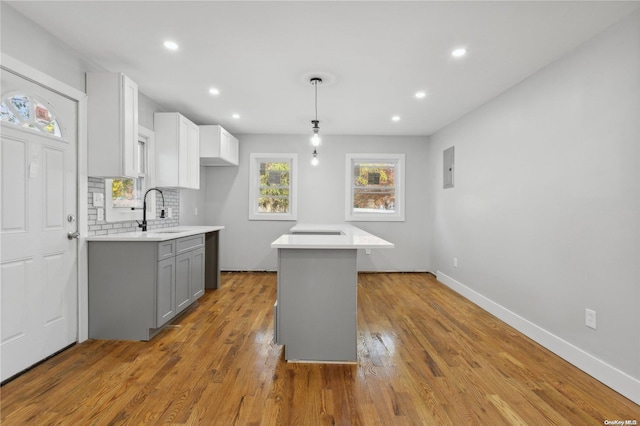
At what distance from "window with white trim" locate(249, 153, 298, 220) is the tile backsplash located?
1401 millimetres

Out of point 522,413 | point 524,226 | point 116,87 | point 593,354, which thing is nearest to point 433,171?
point 524,226

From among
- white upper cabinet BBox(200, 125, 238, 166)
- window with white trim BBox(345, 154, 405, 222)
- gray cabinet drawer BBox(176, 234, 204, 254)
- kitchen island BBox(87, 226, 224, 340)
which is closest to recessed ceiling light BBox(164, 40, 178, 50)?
kitchen island BBox(87, 226, 224, 340)

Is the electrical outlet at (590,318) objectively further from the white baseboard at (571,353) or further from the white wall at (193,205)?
the white wall at (193,205)

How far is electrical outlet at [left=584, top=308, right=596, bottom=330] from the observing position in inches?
91.4

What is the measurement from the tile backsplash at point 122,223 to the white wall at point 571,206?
13.5 feet

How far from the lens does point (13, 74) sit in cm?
215

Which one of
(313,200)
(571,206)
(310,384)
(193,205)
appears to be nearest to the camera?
(310,384)

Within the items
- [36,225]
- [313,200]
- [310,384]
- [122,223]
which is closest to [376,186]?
[313,200]

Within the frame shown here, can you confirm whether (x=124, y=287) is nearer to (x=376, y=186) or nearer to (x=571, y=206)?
(x=571, y=206)

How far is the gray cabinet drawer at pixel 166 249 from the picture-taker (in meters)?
2.86

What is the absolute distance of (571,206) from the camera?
8.37 ft

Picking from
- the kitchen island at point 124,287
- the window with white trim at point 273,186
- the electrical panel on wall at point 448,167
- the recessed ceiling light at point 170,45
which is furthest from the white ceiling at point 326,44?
the window with white trim at point 273,186

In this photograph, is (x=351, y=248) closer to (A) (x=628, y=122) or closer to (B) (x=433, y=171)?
(A) (x=628, y=122)

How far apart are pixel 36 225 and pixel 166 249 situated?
954mm
